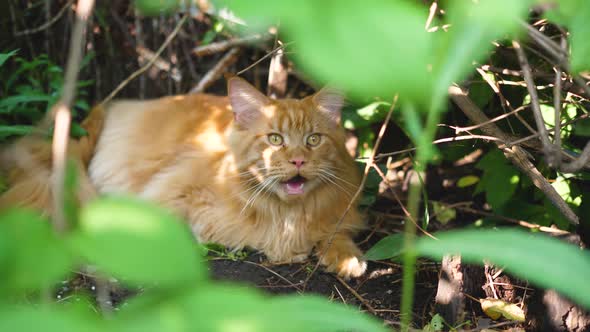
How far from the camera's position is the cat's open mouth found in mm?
2928

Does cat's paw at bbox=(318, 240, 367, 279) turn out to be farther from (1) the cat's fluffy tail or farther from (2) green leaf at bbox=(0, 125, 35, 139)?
(2) green leaf at bbox=(0, 125, 35, 139)

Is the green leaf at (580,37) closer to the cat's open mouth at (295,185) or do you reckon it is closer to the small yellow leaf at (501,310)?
the small yellow leaf at (501,310)

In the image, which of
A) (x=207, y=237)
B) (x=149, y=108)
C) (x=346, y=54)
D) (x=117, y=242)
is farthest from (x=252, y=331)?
(x=149, y=108)

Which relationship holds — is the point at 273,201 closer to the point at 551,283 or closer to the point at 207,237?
the point at 207,237

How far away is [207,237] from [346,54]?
2.75 m

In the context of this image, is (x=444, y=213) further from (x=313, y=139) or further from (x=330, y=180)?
(x=313, y=139)

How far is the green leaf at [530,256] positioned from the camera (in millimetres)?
571

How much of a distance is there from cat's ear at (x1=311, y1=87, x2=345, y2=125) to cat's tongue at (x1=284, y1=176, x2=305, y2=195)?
14.7 inches

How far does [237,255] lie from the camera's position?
3039mm

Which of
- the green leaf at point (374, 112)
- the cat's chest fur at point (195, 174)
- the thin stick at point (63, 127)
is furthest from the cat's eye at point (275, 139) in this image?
the thin stick at point (63, 127)

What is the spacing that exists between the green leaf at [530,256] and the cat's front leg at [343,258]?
79.7 inches

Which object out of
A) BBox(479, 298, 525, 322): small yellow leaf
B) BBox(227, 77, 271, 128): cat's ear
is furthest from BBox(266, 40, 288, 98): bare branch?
BBox(479, 298, 525, 322): small yellow leaf

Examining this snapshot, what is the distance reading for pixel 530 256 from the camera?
611 mm

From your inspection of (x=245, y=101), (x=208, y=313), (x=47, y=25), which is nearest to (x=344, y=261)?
(x=245, y=101)
